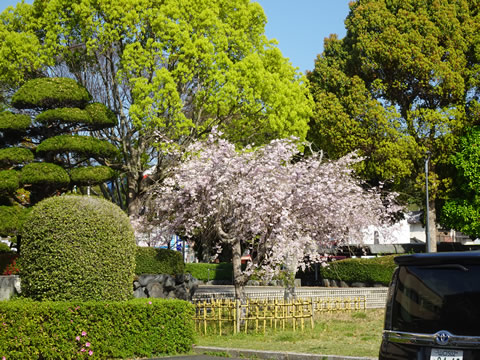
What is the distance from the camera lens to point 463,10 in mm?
36281

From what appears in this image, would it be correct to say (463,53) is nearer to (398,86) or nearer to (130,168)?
(398,86)

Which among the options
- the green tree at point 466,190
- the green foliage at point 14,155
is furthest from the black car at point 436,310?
the green tree at point 466,190

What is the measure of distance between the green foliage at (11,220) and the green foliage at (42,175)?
1.08m

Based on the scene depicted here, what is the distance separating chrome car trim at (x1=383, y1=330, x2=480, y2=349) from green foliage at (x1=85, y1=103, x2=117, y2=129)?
18.2m

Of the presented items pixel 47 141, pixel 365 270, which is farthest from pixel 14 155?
pixel 365 270

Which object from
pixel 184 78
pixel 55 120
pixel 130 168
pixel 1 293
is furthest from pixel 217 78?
pixel 1 293

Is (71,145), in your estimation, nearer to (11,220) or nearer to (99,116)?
(99,116)

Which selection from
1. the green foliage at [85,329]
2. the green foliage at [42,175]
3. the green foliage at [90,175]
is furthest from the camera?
the green foliage at [90,175]

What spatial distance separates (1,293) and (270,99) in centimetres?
1491

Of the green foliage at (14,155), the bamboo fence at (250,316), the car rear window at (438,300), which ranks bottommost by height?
the bamboo fence at (250,316)

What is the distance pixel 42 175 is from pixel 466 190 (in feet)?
79.6

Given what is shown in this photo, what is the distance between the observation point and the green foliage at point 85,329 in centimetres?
1145

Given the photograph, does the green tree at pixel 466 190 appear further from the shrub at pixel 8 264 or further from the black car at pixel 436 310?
the black car at pixel 436 310

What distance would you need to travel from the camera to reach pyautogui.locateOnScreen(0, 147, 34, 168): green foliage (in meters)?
20.5
